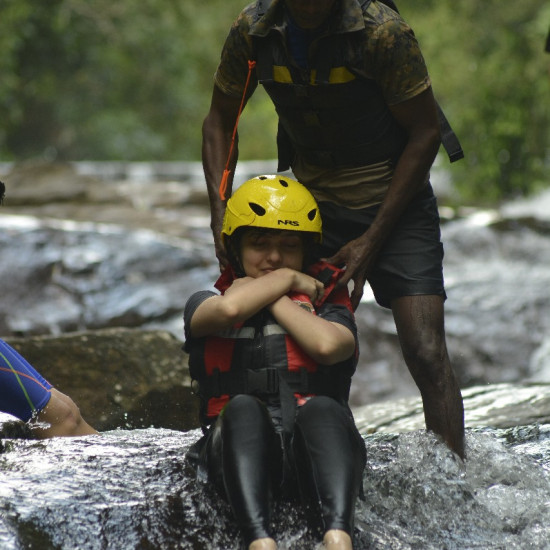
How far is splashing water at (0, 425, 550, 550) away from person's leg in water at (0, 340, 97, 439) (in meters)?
0.25

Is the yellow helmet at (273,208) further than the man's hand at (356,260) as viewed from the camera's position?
No

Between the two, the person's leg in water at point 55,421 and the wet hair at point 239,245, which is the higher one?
the wet hair at point 239,245

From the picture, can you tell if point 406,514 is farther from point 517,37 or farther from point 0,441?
point 517,37

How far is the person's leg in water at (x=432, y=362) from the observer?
3779mm

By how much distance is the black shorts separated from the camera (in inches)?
150

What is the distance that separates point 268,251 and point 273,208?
0.15m

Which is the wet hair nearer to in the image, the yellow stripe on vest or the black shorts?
the black shorts

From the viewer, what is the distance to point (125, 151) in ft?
104

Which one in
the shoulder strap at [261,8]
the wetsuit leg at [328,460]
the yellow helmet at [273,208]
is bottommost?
the wetsuit leg at [328,460]

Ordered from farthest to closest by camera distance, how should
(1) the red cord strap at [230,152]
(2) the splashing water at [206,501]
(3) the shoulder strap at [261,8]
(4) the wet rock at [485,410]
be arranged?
(4) the wet rock at [485,410], (1) the red cord strap at [230,152], (3) the shoulder strap at [261,8], (2) the splashing water at [206,501]

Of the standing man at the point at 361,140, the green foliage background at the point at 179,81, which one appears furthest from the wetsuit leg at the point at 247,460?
the green foliage background at the point at 179,81

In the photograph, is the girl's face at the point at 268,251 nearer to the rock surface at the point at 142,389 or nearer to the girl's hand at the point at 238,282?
the girl's hand at the point at 238,282

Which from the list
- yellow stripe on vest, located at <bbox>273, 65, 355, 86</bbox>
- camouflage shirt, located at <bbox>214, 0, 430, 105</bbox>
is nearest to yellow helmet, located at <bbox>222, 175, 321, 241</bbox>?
yellow stripe on vest, located at <bbox>273, 65, 355, 86</bbox>

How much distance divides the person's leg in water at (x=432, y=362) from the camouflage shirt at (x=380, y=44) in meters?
0.81
